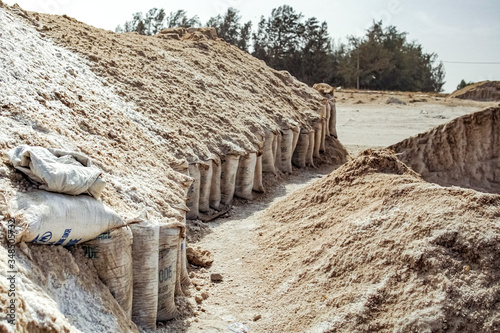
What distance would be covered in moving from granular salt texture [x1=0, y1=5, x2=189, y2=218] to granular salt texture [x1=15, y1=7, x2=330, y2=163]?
428 mm

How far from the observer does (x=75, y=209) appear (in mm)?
3611

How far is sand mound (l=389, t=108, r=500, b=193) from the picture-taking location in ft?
27.7

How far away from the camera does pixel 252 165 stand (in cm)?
906

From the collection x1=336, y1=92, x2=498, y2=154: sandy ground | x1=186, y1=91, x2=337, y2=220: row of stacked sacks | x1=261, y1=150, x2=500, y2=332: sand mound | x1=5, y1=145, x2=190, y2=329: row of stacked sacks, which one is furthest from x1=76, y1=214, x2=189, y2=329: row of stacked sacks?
x1=336, y1=92, x2=498, y2=154: sandy ground

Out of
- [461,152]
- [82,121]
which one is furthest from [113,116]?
[461,152]

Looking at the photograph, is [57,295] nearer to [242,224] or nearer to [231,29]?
[242,224]

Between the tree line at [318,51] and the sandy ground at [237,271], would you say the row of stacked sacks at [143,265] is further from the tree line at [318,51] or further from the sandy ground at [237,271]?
the tree line at [318,51]

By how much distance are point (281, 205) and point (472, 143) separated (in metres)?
3.36

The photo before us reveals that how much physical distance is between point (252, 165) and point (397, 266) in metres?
4.61

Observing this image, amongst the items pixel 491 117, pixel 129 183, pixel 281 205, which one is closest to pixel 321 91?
pixel 491 117

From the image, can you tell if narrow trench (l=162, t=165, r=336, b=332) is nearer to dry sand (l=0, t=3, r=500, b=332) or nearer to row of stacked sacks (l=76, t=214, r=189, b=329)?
dry sand (l=0, t=3, r=500, b=332)

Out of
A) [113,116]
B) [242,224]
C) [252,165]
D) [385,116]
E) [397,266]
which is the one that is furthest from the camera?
[385,116]

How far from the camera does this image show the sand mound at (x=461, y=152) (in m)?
8.45

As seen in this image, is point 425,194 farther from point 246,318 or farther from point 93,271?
Result: point 93,271
